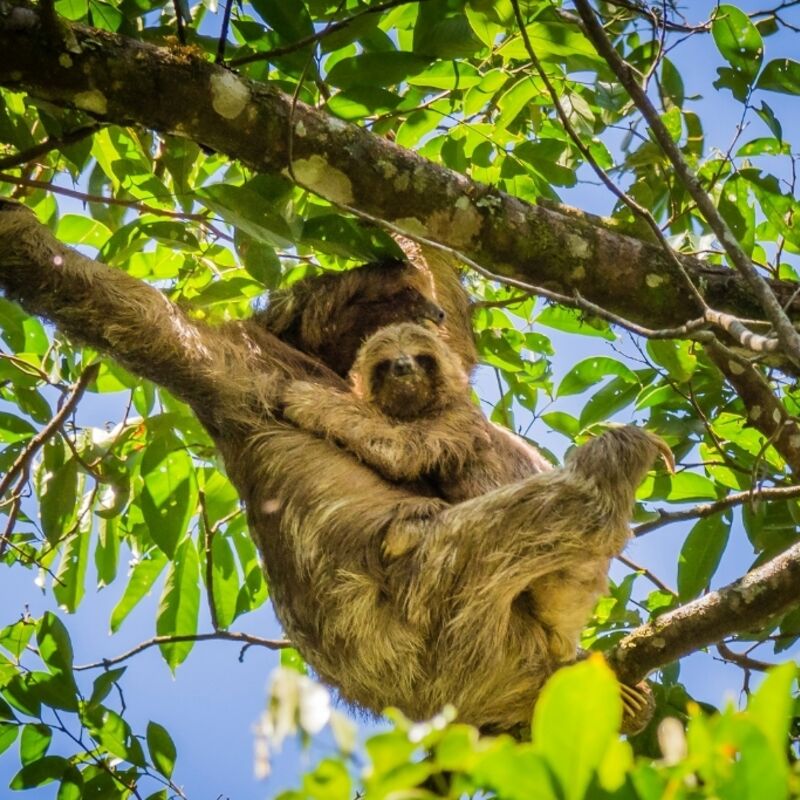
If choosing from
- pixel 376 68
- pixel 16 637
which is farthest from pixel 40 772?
pixel 376 68

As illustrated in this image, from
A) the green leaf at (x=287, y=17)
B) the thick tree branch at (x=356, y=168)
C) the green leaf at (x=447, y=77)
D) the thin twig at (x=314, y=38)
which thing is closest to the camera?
the thick tree branch at (x=356, y=168)

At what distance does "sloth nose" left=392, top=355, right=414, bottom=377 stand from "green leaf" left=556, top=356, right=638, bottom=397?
114cm

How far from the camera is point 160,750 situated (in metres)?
5.42

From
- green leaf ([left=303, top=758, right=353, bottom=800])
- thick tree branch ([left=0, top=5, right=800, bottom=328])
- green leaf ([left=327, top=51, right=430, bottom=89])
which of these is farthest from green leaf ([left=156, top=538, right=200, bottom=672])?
green leaf ([left=303, top=758, right=353, bottom=800])

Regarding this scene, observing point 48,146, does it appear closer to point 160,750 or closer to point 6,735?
point 6,735

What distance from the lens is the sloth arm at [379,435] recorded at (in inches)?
225

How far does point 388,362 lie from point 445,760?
15.7 feet

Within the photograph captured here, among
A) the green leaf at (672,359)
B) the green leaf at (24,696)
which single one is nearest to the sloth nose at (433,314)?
the green leaf at (672,359)

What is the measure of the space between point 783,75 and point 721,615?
2.92 metres

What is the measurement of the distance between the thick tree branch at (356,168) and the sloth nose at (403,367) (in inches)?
30.8

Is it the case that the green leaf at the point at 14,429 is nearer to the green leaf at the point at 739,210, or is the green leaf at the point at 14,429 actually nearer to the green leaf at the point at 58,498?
the green leaf at the point at 58,498

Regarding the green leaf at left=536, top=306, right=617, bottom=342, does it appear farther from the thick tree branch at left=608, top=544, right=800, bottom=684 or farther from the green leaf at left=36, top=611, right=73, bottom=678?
the green leaf at left=36, top=611, right=73, bottom=678

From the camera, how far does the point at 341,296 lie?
669 centimetres

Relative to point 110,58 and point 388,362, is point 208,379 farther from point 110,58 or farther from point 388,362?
point 110,58
